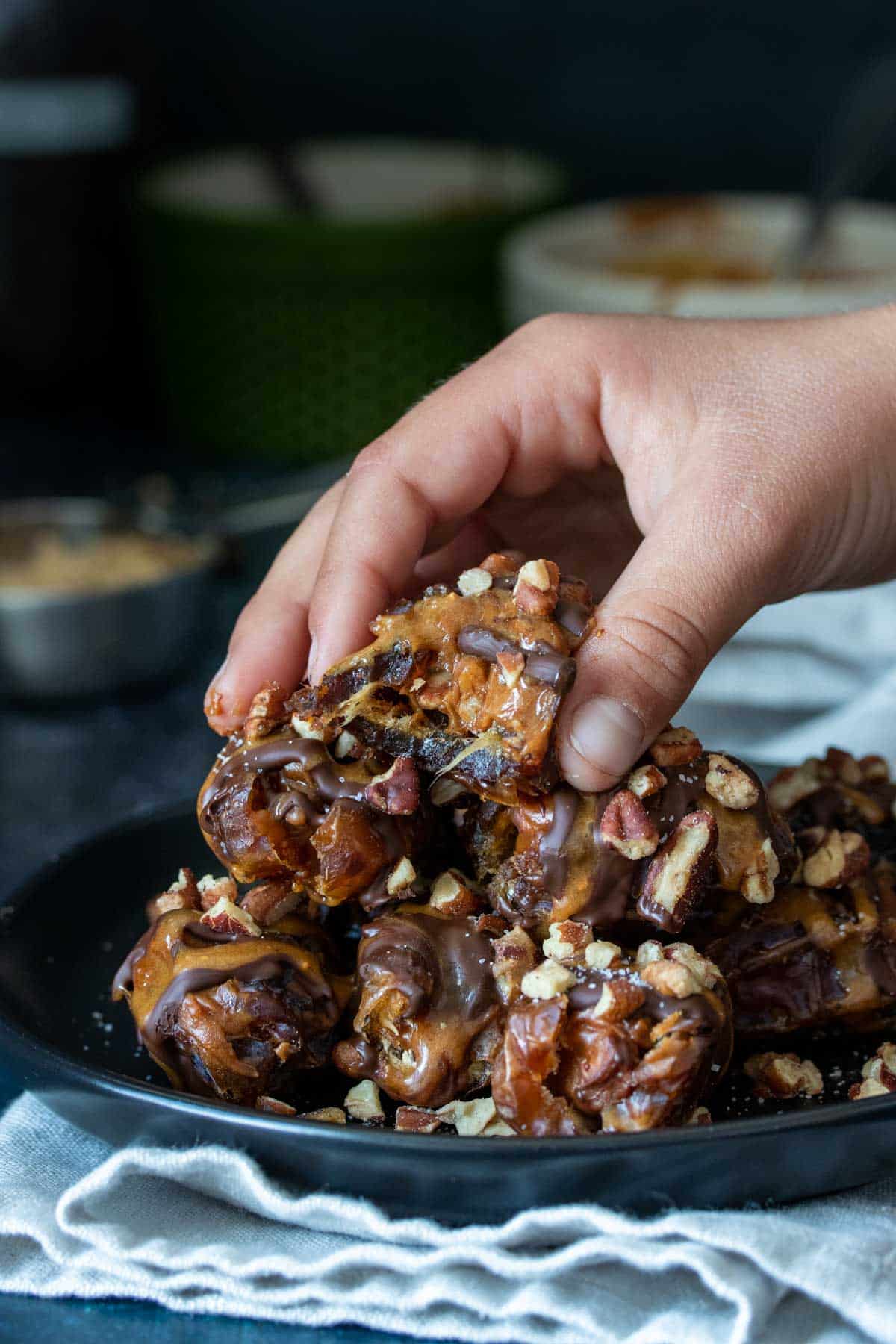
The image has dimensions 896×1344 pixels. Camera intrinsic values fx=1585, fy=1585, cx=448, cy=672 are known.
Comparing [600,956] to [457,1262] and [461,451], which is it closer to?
[457,1262]

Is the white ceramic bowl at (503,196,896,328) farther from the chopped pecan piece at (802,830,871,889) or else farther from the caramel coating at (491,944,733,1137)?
the caramel coating at (491,944,733,1137)

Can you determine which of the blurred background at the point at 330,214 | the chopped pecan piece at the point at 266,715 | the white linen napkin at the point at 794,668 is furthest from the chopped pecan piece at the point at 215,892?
the blurred background at the point at 330,214

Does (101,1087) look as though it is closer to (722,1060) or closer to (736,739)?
(722,1060)

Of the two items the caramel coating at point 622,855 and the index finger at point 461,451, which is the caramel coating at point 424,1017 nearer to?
the caramel coating at point 622,855

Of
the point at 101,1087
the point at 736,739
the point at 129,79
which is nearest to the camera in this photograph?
the point at 101,1087

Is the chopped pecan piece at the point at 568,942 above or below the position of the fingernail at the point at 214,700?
above

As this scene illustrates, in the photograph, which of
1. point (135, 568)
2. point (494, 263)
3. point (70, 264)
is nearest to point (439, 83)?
point (494, 263)

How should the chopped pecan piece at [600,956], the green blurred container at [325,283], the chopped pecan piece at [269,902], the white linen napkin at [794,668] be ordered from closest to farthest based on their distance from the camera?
the chopped pecan piece at [600,956] → the chopped pecan piece at [269,902] → the white linen napkin at [794,668] → the green blurred container at [325,283]
